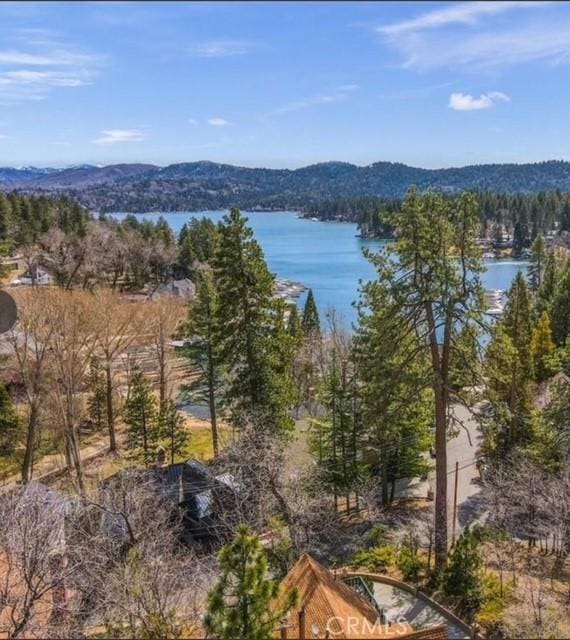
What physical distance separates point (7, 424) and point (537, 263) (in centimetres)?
4863

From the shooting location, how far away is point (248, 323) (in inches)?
755

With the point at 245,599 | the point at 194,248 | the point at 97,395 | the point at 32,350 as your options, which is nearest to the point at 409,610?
the point at 245,599

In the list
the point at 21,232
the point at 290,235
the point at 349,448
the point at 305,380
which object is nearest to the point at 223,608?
the point at 349,448

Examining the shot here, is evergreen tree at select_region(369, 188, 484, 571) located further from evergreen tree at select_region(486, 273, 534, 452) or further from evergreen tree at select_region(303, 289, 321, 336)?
evergreen tree at select_region(303, 289, 321, 336)

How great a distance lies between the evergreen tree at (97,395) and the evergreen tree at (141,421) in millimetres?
3636

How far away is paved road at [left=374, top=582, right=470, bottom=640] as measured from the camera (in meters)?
11.8

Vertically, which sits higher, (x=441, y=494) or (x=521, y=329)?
(x=521, y=329)

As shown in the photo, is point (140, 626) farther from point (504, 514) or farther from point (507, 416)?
point (504, 514)

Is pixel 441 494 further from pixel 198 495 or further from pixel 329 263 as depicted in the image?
pixel 329 263

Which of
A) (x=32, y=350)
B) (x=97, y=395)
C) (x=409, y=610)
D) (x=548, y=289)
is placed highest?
(x=32, y=350)

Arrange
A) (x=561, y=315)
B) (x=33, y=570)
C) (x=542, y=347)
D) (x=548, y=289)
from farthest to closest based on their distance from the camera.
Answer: (x=548, y=289) → (x=561, y=315) → (x=542, y=347) → (x=33, y=570)

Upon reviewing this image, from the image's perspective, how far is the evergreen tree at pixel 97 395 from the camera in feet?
83.1

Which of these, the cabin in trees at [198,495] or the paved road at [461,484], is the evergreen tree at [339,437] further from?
the cabin in trees at [198,495]

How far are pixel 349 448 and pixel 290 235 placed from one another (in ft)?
408
